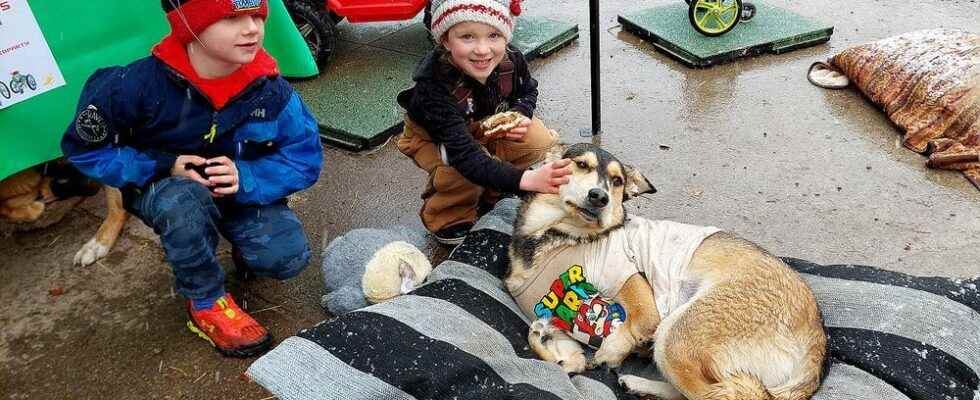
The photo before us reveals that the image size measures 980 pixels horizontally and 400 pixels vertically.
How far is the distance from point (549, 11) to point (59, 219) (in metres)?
4.64

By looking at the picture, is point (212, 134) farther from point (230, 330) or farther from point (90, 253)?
point (90, 253)

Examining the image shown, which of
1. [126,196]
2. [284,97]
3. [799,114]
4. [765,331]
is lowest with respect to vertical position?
[799,114]

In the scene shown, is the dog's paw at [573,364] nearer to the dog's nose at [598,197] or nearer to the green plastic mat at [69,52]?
the dog's nose at [598,197]

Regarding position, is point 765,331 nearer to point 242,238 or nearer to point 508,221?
point 508,221

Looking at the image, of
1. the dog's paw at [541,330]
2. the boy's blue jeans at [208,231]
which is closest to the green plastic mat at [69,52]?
the boy's blue jeans at [208,231]

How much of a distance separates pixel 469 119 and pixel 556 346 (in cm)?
132

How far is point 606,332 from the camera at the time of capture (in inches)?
120

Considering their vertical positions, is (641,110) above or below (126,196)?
below

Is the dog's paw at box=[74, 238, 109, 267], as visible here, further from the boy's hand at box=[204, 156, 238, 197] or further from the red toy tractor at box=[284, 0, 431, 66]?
the red toy tractor at box=[284, 0, 431, 66]

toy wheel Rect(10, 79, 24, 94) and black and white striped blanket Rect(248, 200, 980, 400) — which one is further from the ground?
toy wheel Rect(10, 79, 24, 94)

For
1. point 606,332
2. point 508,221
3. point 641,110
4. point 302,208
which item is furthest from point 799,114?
point 302,208

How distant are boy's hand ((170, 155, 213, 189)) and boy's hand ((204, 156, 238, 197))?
0.13ft

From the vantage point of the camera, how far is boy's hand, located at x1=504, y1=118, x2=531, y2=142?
385 centimetres

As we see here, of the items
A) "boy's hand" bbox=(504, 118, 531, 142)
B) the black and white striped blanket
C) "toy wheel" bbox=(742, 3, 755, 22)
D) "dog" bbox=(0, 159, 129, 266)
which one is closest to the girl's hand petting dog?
the black and white striped blanket
